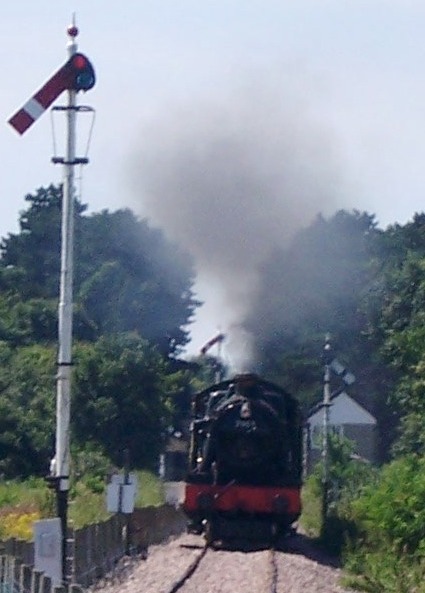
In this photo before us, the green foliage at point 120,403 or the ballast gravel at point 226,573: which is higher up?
the green foliage at point 120,403

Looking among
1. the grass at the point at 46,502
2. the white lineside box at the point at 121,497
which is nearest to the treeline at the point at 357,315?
the grass at the point at 46,502

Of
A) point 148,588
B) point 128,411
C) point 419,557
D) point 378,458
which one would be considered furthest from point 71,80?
point 378,458

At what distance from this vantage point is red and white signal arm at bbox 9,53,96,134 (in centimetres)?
1655

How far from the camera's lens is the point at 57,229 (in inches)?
2963

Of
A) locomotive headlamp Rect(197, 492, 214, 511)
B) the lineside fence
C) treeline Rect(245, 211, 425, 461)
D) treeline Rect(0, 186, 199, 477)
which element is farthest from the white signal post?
treeline Rect(245, 211, 425, 461)

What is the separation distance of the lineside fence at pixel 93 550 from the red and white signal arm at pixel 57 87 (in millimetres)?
4569

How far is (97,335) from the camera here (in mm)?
63094

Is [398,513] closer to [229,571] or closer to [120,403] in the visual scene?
[229,571]

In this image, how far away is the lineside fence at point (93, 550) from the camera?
40.7ft

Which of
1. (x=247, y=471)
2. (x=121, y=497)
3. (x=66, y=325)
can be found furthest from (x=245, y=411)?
(x=66, y=325)

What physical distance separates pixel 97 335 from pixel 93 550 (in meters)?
41.6

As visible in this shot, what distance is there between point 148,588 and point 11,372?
1349 inches

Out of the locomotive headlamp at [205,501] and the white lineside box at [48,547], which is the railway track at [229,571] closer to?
the locomotive headlamp at [205,501]

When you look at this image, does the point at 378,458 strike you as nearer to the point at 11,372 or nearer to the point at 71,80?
the point at 11,372
